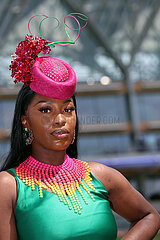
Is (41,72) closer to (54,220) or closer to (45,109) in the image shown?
(45,109)

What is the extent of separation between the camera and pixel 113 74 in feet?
69.7

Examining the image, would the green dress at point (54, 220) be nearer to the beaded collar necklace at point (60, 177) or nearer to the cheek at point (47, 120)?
the beaded collar necklace at point (60, 177)

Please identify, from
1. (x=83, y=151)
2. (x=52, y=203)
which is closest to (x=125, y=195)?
(x=52, y=203)

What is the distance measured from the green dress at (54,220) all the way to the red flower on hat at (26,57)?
17.5 inches

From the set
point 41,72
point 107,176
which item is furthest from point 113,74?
point 41,72

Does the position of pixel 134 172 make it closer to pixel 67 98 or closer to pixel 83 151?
pixel 83 151

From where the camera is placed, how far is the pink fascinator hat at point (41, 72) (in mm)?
1632

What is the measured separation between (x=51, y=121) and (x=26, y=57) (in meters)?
0.33

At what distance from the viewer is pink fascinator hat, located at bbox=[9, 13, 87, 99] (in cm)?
163

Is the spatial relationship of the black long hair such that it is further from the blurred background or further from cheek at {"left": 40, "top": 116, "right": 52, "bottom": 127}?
the blurred background

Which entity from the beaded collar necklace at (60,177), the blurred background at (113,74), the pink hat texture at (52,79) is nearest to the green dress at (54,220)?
the beaded collar necklace at (60,177)

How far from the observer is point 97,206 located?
5.44 ft

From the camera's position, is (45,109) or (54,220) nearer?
(54,220)

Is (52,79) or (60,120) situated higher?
(52,79)
